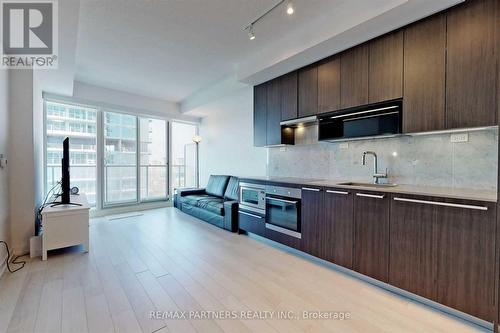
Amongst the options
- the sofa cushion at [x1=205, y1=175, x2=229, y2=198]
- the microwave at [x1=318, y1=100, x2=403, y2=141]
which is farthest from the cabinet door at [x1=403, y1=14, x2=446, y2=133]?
the sofa cushion at [x1=205, y1=175, x2=229, y2=198]

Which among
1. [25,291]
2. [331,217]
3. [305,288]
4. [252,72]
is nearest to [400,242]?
[331,217]

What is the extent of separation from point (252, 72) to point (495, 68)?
8.63 feet

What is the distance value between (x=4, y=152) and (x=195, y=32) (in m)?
2.74

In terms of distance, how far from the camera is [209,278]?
2.37 m

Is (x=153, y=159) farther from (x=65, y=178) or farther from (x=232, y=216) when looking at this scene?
(x=232, y=216)

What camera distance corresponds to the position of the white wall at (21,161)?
9.75ft

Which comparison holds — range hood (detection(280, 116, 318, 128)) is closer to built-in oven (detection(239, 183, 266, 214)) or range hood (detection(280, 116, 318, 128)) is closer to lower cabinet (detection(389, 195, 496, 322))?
built-in oven (detection(239, 183, 266, 214))

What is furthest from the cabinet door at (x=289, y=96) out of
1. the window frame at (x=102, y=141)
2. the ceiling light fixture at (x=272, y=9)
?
the window frame at (x=102, y=141)

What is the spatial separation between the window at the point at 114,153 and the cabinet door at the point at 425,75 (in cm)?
554

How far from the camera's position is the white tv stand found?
2826mm

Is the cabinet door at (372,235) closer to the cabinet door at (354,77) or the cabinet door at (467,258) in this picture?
the cabinet door at (467,258)

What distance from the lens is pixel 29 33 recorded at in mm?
2502

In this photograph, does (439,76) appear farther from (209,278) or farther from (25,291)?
(25,291)

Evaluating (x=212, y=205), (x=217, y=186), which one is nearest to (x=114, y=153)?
(x=217, y=186)
